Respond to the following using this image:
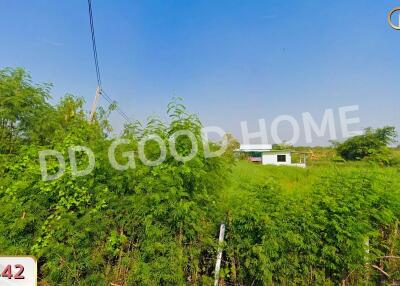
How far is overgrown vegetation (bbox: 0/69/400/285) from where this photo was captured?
2.67 metres

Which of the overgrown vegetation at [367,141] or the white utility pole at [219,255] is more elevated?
the overgrown vegetation at [367,141]

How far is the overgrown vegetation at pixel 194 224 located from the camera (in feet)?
8.76

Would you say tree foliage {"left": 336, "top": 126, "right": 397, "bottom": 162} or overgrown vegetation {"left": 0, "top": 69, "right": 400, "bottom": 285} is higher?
tree foliage {"left": 336, "top": 126, "right": 397, "bottom": 162}

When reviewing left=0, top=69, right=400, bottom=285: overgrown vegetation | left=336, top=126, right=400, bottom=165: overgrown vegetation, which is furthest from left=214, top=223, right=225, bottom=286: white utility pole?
left=336, top=126, right=400, bottom=165: overgrown vegetation

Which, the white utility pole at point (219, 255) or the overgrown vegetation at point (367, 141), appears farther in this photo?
the overgrown vegetation at point (367, 141)

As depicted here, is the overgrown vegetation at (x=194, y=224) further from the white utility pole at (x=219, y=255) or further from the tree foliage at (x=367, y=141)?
the tree foliage at (x=367, y=141)

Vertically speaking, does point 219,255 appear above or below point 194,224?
below

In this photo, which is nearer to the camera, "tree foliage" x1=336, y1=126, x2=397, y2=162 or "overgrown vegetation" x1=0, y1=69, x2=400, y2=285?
"overgrown vegetation" x1=0, y1=69, x2=400, y2=285

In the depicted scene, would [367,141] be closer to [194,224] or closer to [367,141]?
[367,141]

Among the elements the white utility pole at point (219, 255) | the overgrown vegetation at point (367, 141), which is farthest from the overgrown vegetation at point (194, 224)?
the overgrown vegetation at point (367, 141)

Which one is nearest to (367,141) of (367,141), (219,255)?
(367,141)

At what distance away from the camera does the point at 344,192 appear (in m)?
2.77

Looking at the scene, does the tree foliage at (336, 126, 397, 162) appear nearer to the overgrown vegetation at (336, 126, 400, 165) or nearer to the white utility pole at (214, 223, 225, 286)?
the overgrown vegetation at (336, 126, 400, 165)

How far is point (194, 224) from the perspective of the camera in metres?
2.72
